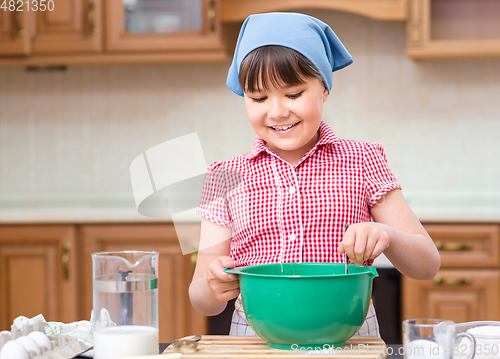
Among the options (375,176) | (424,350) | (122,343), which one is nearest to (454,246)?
(375,176)

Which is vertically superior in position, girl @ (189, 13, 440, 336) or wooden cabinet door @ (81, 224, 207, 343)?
girl @ (189, 13, 440, 336)

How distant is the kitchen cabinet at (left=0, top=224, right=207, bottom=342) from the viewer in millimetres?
2125

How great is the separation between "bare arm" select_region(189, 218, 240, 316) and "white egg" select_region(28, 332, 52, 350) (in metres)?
0.22

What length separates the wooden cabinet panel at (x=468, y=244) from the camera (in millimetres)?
1985

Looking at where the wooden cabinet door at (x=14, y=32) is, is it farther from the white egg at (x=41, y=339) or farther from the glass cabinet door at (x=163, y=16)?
the white egg at (x=41, y=339)

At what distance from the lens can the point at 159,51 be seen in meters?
2.34

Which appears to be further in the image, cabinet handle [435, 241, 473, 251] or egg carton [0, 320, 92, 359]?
cabinet handle [435, 241, 473, 251]

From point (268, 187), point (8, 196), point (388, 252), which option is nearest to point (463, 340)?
point (388, 252)

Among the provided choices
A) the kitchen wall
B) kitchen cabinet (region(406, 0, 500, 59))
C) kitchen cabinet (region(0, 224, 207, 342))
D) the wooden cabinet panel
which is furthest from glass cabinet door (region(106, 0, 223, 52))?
the wooden cabinet panel

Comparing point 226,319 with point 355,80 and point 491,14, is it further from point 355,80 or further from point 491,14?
point 491,14

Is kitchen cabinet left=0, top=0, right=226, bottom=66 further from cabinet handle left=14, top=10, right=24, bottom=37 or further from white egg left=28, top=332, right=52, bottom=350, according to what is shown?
white egg left=28, top=332, right=52, bottom=350

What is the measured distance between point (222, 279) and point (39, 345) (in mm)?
240

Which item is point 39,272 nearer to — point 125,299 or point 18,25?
point 18,25

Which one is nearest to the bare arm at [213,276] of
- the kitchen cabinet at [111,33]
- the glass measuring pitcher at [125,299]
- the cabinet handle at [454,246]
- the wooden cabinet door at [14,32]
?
the glass measuring pitcher at [125,299]
